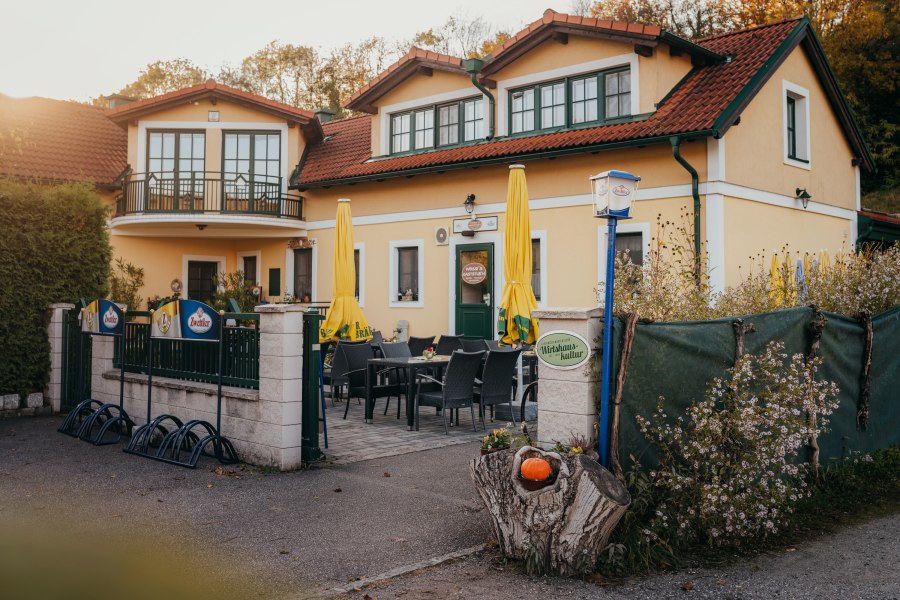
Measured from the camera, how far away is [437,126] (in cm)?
1767

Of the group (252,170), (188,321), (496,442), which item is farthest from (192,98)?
(496,442)

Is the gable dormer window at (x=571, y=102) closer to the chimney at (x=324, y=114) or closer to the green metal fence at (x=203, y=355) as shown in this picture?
the chimney at (x=324, y=114)

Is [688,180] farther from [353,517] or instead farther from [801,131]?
[353,517]

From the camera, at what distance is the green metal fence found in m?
7.79

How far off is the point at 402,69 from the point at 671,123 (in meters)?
6.93

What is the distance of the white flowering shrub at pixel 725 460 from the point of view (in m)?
5.15

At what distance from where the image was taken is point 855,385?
24.4 feet

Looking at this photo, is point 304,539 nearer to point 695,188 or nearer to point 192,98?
point 695,188

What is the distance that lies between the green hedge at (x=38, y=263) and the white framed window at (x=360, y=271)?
288 inches

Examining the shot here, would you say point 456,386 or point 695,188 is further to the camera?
point 695,188

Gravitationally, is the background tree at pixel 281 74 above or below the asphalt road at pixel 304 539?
above

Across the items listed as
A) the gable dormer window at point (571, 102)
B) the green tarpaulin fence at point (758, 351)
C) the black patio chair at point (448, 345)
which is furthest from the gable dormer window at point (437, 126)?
the green tarpaulin fence at point (758, 351)

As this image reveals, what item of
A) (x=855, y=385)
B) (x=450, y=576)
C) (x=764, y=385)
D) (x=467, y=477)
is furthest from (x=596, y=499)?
(x=855, y=385)

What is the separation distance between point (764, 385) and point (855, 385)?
230cm
